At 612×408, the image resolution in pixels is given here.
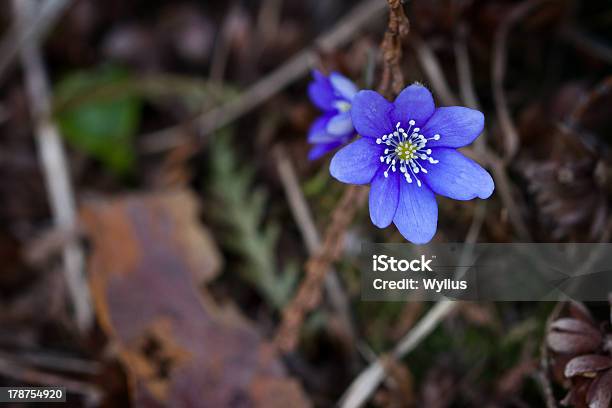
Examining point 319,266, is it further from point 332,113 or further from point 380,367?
point 332,113

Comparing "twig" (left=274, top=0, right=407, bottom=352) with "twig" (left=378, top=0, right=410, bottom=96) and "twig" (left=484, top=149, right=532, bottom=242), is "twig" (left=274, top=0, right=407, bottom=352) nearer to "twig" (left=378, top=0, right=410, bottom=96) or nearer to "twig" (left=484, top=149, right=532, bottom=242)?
"twig" (left=378, top=0, right=410, bottom=96)

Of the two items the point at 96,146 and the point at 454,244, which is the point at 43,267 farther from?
the point at 454,244

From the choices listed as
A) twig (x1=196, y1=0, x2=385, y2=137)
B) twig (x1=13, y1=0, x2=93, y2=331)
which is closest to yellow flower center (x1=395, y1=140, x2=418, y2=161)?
twig (x1=196, y1=0, x2=385, y2=137)

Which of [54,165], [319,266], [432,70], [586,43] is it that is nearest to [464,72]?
[432,70]

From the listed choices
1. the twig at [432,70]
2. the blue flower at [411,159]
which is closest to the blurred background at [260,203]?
the twig at [432,70]

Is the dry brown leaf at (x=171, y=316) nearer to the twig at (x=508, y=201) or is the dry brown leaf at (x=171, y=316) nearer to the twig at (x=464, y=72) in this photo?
the twig at (x=508, y=201)
